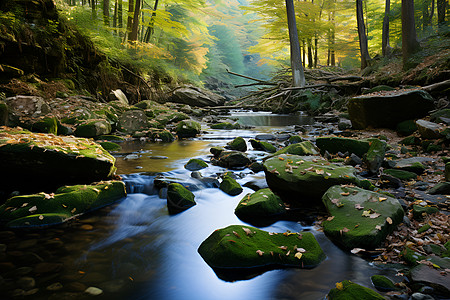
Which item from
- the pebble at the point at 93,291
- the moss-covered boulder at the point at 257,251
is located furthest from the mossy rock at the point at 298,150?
the pebble at the point at 93,291

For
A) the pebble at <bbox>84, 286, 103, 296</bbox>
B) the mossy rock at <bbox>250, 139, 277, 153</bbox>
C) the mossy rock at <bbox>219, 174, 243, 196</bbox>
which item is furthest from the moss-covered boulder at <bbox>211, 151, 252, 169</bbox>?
the pebble at <bbox>84, 286, 103, 296</bbox>

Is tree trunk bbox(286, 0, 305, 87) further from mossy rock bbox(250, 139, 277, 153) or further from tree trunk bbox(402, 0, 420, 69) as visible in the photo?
mossy rock bbox(250, 139, 277, 153)

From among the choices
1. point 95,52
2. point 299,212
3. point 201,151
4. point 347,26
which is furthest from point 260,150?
point 347,26

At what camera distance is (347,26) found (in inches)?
861

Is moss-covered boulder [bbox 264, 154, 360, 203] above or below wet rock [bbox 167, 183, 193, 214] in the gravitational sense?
above

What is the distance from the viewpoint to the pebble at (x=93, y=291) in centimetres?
203

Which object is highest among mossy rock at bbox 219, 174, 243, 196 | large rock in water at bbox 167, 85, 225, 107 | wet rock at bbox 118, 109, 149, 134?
large rock in water at bbox 167, 85, 225, 107

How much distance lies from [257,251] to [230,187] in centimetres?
181

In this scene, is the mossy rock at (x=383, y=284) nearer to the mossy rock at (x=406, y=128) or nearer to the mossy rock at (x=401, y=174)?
the mossy rock at (x=401, y=174)

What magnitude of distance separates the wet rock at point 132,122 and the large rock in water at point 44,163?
204 inches

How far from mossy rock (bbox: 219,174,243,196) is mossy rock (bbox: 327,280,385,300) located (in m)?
2.37

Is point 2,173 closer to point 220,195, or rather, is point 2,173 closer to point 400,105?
point 220,195

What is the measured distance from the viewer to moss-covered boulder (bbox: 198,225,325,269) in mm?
2391

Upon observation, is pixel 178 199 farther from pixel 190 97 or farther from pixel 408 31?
pixel 190 97
